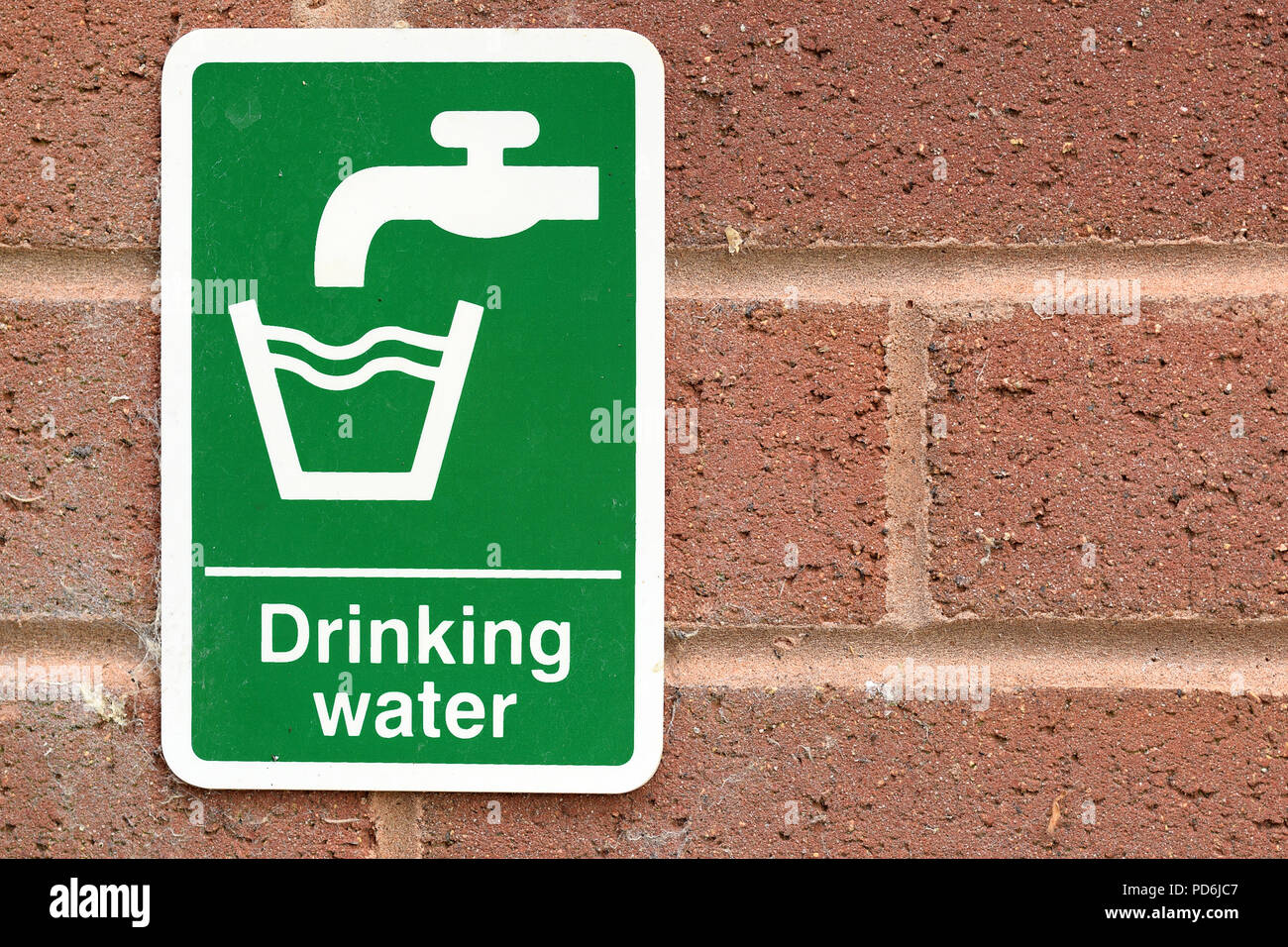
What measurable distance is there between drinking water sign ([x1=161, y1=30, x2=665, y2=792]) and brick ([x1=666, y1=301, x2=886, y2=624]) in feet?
0.08

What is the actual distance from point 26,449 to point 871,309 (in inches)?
21.6

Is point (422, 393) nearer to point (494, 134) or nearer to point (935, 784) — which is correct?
point (494, 134)

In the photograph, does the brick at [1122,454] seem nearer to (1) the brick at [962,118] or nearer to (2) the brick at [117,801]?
(1) the brick at [962,118]

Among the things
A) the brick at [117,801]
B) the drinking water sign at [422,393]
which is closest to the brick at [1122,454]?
the drinking water sign at [422,393]

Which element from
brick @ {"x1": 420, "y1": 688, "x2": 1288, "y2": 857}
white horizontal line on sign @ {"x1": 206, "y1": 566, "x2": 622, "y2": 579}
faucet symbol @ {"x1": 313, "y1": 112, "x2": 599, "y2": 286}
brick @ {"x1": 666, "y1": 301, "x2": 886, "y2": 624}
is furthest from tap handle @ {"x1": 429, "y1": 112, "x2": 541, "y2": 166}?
brick @ {"x1": 420, "y1": 688, "x2": 1288, "y2": 857}

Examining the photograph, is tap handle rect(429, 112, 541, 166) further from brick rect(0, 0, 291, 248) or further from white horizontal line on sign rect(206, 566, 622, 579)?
white horizontal line on sign rect(206, 566, 622, 579)

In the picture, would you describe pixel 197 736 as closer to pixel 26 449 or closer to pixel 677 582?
pixel 26 449

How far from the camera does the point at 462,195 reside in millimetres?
534

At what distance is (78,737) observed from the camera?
557 mm

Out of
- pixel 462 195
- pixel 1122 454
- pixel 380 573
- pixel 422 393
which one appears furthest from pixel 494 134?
pixel 1122 454

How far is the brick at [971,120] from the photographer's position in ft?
1.73

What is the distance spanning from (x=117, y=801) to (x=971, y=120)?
696 millimetres

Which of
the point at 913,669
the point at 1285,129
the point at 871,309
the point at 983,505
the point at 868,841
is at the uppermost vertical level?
the point at 1285,129

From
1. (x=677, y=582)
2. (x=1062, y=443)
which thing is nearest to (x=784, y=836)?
(x=677, y=582)
